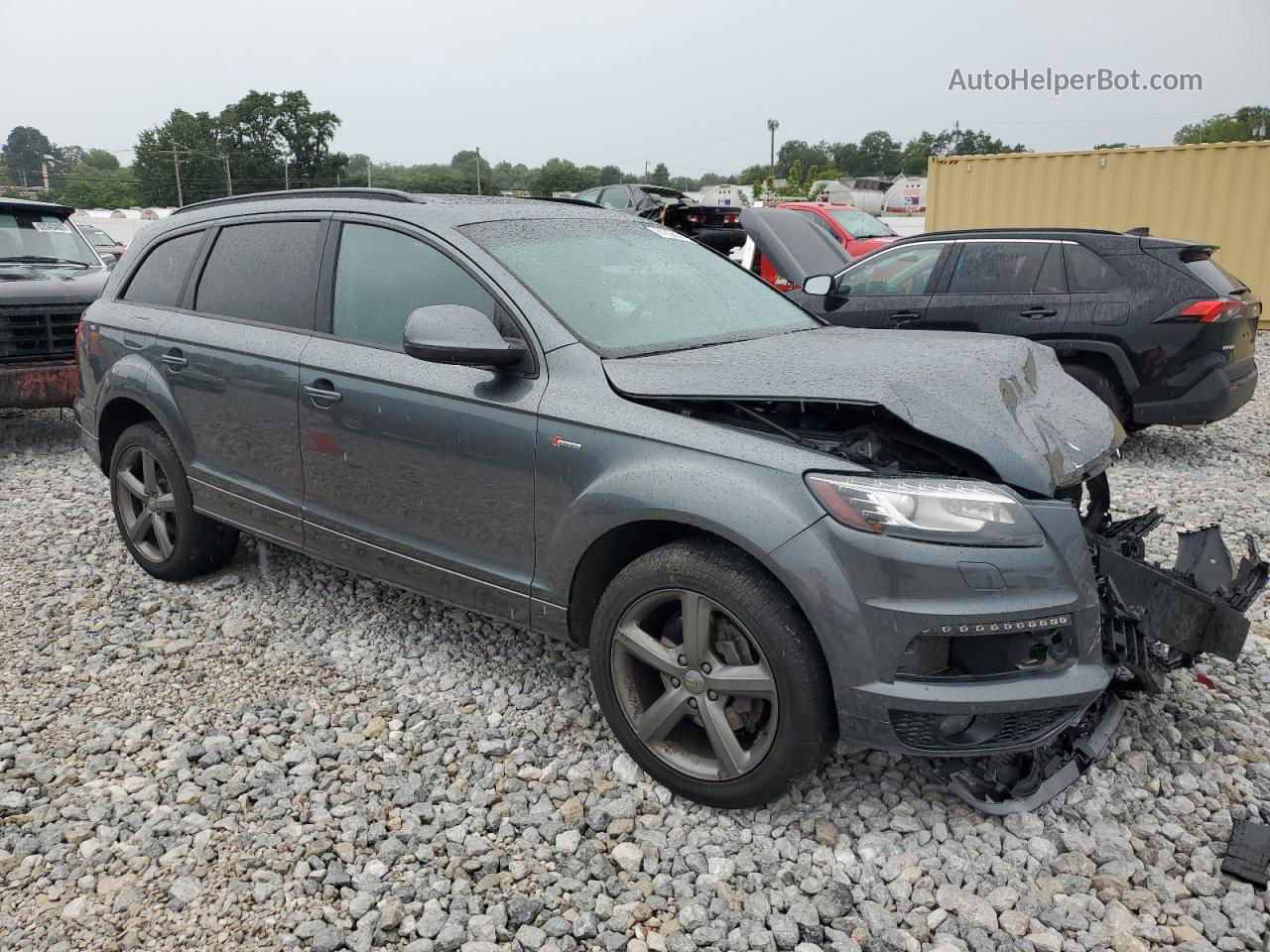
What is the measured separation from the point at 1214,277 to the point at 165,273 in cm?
659

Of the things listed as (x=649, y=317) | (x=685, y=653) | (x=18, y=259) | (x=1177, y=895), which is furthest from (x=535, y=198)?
(x=18, y=259)

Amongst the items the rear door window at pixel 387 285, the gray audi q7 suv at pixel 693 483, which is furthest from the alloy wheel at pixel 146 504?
the rear door window at pixel 387 285

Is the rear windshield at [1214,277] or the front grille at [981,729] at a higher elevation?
the rear windshield at [1214,277]

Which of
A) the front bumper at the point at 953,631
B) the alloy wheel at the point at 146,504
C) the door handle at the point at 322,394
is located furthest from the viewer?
the alloy wheel at the point at 146,504

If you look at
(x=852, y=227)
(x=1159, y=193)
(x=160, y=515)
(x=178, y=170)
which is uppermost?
(x=178, y=170)

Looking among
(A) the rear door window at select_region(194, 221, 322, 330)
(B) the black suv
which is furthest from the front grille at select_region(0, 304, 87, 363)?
(B) the black suv

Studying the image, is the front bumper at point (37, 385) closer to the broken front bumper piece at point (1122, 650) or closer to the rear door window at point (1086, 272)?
the broken front bumper piece at point (1122, 650)

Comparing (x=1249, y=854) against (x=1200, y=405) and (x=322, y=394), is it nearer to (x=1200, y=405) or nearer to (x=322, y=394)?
(x=322, y=394)

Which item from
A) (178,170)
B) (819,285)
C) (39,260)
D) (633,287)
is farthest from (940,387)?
(178,170)

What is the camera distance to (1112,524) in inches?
137

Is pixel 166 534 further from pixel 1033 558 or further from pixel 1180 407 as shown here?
pixel 1180 407

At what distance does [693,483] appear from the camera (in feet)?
8.80

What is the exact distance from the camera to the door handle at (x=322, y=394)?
11.7 ft

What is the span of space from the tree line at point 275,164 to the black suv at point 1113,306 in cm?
2667
